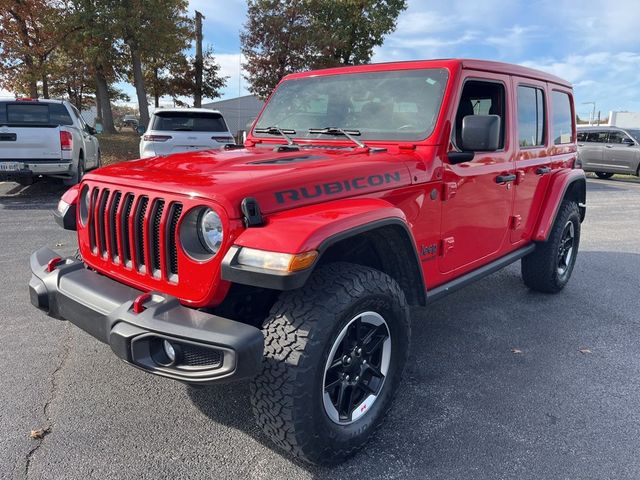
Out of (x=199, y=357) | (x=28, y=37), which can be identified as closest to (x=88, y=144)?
(x=199, y=357)

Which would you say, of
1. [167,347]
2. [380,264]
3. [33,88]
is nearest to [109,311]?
[167,347]

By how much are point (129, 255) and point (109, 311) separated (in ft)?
1.18

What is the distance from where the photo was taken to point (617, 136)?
1689 cm

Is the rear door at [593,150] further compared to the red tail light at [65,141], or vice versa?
the rear door at [593,150]

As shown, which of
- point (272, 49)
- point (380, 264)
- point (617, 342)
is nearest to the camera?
point (380, 264)

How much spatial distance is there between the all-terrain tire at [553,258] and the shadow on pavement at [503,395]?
175 mm

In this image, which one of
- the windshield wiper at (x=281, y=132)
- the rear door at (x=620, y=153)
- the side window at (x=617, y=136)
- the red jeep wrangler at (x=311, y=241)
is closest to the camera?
the red jeep wrangler at (x=311, y=241)

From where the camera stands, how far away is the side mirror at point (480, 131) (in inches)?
110

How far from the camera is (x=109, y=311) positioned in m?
2.16

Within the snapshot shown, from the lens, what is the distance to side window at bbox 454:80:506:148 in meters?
3.22

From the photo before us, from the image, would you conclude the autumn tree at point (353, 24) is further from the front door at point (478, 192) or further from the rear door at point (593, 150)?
the front door at point (478, 192)

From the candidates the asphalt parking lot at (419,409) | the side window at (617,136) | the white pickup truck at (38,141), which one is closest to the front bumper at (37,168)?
the white pickup truck at (38,141)

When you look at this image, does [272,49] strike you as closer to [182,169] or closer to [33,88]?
[33,88]

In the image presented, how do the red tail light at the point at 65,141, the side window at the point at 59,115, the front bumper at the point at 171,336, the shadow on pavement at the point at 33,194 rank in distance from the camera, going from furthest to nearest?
the side window at the point at 59,115
the red tail light at the point at 65,141
the shadow on pavement at the point at 33,194
the front bumper at the point at 171,336
